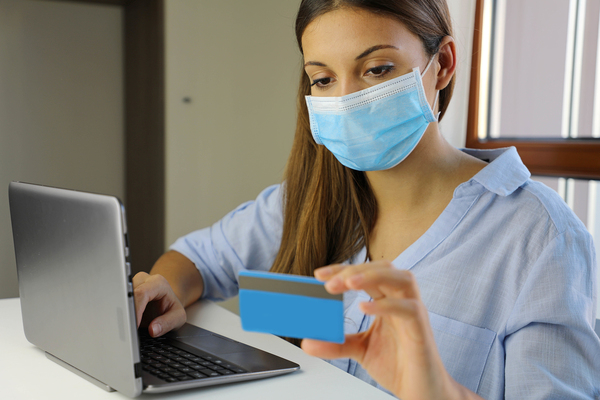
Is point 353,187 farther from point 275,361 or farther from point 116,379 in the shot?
point 116,379

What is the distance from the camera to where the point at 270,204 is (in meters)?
1.28

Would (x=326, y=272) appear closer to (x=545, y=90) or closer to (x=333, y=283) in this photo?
(x=333, y=283)

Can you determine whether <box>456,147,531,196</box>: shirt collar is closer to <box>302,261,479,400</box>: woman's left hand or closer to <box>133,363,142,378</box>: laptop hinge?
<box>302,261,479,400</box>: woman's left hand

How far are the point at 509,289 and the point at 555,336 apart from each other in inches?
4.3

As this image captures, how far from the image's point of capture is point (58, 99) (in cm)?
212

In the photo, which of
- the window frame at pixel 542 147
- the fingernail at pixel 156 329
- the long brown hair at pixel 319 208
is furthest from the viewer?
the window frame at pixel 542 147

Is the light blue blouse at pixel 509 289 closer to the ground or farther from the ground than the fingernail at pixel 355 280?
closer to the ground

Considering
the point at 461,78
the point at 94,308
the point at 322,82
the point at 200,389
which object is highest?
the point at 461,78

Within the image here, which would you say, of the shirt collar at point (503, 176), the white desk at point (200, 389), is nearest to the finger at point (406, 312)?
the white desk at point (200, 389)

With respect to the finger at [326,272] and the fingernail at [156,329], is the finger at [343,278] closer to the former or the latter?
the finger at [326,272]

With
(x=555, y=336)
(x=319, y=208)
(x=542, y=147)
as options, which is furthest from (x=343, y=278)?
(x=542, y=147)

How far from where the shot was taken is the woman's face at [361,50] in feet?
2.98

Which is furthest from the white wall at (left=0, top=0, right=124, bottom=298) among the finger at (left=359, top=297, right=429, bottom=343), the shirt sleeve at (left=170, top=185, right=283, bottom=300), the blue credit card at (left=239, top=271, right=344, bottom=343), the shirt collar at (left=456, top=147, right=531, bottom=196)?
the finger at (left=359, top=297, right=429, bottom=343)

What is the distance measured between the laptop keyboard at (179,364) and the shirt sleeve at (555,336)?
0.37m
